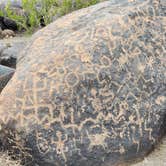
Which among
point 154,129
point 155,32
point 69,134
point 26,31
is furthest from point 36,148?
point 26,31

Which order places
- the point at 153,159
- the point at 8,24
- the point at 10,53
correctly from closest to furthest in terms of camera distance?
the point at 153,159, the point at 10,53, the point at 8,24

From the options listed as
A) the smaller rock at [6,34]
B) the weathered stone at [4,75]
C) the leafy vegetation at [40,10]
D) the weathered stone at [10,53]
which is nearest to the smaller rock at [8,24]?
the leafy vegetation at [40,10]

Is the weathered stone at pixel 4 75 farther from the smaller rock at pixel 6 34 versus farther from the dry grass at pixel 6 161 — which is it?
the smaller rock at pixel 6 34

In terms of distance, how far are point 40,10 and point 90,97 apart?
167 inches

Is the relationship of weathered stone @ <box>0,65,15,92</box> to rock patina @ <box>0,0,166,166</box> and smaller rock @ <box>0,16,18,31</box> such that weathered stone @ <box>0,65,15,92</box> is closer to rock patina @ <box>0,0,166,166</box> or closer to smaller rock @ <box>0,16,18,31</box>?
rock patina @ <box>0,0,166,166</box>

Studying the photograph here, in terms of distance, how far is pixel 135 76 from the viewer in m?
4.09

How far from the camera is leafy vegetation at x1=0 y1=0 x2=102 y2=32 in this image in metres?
7.64

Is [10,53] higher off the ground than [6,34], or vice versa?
[10,53]

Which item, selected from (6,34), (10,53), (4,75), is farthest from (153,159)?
(6,34)

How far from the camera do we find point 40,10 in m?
7.93

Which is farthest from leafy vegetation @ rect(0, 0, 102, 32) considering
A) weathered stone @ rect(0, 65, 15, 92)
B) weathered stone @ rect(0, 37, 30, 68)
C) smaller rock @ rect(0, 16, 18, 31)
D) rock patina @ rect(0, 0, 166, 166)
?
rock patina @ rect(0, 0, 166, 166)

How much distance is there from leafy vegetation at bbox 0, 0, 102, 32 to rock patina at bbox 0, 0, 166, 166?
10.9 feet

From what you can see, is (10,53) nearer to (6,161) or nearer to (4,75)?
(4,75)

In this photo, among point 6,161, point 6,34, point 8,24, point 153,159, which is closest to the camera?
point 6,161
